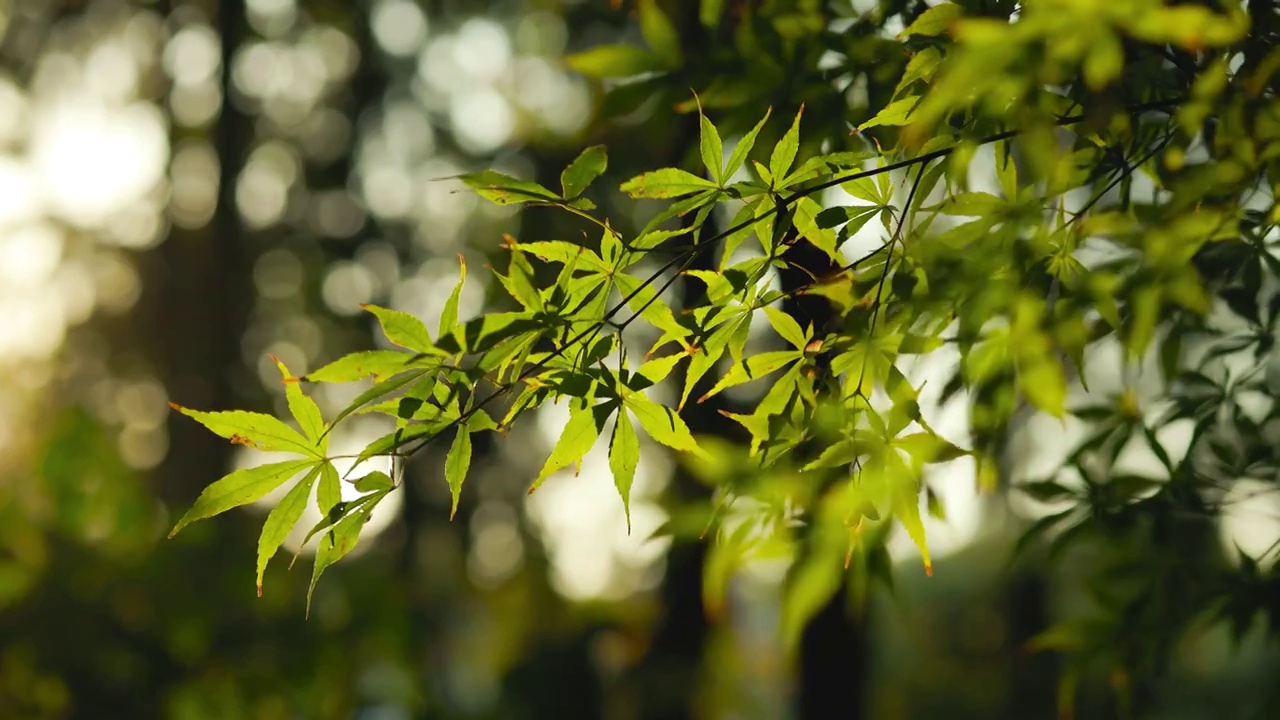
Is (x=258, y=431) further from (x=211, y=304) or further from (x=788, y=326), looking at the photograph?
(x=211, y=304)

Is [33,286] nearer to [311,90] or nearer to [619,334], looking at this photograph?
[311,90]

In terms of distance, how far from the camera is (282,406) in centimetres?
680

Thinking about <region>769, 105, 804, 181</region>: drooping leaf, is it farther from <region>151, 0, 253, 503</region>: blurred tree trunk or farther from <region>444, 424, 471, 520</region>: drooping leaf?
<region>151, 0, 253, 503</region>: blurred tree trunk

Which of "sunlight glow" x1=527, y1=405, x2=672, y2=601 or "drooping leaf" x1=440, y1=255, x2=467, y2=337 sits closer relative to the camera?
"drooping leaf" x1=440, y1=255, x2=467, y2=337

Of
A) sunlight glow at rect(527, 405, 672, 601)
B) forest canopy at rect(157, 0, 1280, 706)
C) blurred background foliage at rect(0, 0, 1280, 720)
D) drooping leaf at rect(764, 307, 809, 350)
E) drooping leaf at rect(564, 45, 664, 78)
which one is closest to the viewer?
forest canopy at rect(157, 0, 1280, 706)

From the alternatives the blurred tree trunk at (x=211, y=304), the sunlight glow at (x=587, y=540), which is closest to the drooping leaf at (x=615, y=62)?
the sunlight glow at (x=587, y=540)

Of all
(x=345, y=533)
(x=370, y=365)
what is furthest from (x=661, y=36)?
(x=345, y=533)

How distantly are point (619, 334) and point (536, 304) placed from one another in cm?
11

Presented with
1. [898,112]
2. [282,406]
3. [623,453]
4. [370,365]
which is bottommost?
[282,406]

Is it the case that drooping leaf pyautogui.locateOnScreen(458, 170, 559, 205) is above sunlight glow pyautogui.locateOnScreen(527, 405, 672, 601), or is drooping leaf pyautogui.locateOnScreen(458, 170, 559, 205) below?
above

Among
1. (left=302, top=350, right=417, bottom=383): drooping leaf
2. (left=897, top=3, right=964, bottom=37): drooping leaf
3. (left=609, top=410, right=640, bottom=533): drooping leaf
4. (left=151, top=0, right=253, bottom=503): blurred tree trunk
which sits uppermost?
(left=897, top=3, right=964, bottom=37): drooping leaf

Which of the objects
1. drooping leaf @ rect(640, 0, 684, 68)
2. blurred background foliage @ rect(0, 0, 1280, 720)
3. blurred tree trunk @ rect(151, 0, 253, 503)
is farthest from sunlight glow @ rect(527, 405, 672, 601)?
drooping leaf @ rect(640, 0, 684, 68)

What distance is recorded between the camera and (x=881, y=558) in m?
1.06

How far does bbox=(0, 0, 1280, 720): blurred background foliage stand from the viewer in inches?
107
